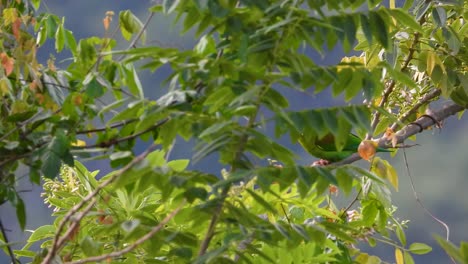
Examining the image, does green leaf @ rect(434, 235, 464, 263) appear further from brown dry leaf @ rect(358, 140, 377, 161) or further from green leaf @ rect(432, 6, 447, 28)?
green leaf @ rect(432, 6, 447, 28)

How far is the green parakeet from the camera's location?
4.25 m

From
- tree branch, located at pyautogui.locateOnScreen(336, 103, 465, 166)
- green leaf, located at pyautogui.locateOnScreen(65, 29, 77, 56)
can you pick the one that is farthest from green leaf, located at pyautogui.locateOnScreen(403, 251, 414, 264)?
green leaf, located at pyautogui.locateOnScreen(65, 29, 77, 56)

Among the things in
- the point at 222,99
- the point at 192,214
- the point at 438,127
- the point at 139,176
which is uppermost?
the point at 222,99

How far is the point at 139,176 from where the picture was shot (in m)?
2.59

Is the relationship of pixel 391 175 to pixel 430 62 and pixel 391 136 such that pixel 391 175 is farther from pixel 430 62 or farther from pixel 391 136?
pixel 430 62

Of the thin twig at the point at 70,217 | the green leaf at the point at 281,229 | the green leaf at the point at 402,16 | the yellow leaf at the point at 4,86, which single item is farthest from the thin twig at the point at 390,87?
the thin twig at the point at 70,217

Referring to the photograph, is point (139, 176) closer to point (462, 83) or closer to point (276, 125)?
point (276, 125)

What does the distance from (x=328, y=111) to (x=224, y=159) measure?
37 centimetres

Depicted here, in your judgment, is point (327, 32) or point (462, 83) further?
point (462, 83)

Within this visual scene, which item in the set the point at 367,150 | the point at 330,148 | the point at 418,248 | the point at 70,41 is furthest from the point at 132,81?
the point at 418,248

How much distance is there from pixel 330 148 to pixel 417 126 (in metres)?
0.49

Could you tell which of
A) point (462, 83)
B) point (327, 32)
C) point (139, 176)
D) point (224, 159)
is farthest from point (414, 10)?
point (139, 176)

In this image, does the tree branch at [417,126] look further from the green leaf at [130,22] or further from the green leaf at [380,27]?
the green leaf at [130,22]

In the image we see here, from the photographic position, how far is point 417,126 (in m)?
4.41
